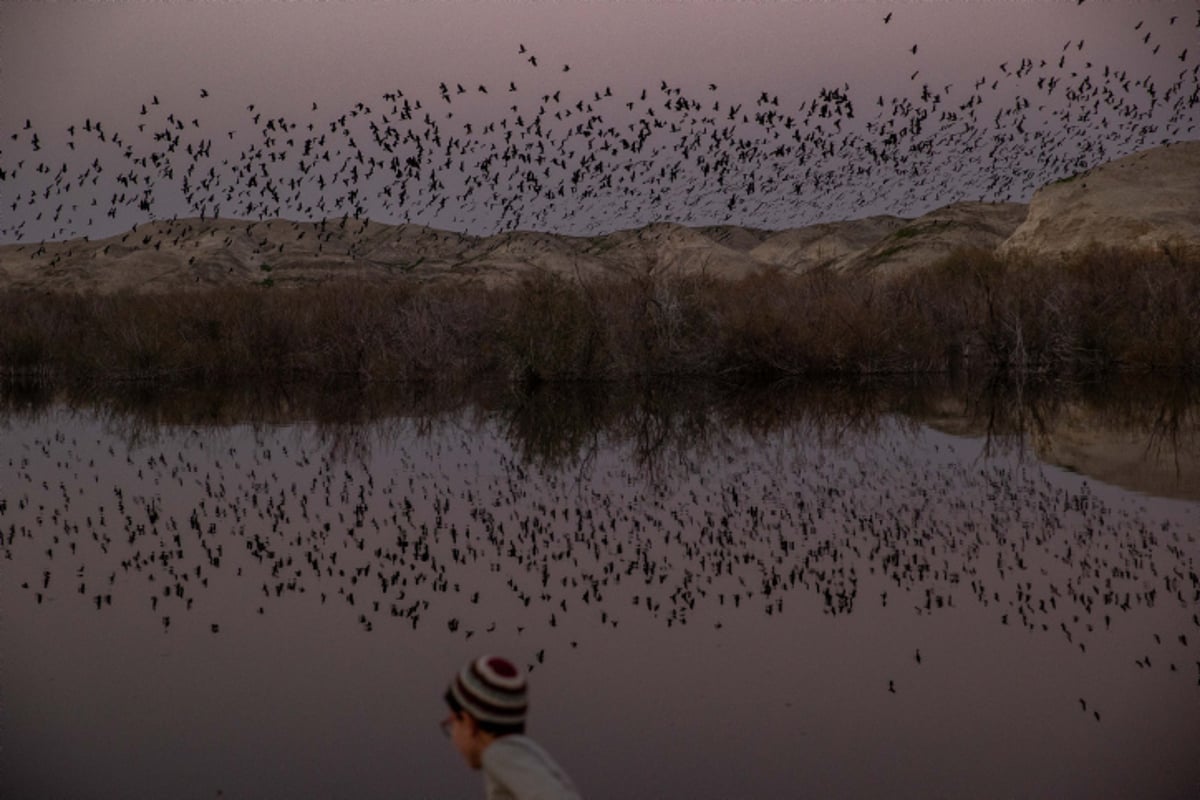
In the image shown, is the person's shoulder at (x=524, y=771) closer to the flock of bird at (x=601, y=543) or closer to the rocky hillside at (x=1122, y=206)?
the flock of bird at (x=601, y=543)

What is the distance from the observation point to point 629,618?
1105cm

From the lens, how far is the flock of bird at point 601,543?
11.3m

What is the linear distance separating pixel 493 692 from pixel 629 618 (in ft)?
25.6

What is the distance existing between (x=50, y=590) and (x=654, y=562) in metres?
6.35

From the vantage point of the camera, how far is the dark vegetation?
42.0 meters

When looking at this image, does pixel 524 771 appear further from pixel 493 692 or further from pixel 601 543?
pixel 601 543

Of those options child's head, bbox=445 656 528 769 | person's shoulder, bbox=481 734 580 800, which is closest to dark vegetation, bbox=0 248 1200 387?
child's head, bbox=445 656 528 769

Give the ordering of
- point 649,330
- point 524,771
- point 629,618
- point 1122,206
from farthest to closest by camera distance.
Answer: point 1122,206
point 649,330
point 629,618
point 524,771

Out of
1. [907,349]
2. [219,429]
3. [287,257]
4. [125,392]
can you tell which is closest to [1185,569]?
[219,429]

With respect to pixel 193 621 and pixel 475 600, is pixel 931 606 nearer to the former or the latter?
pixel 475 600

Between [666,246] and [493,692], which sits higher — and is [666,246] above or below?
above

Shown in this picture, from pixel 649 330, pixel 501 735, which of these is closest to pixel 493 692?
pixel 501 735

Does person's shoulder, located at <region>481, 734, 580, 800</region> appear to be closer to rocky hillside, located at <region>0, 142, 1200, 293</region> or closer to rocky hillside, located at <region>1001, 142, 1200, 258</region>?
rocky hillside, located at <region>0, 142, 1200, 293</region>

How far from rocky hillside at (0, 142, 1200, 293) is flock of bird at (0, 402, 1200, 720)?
76.2ft
